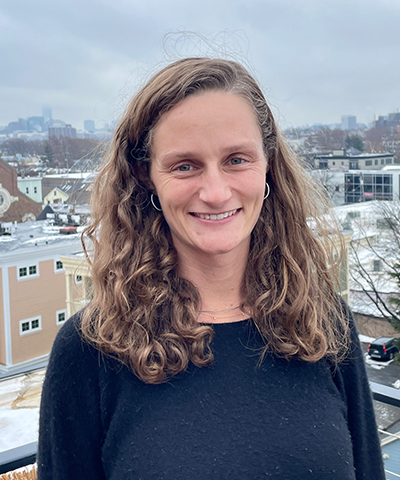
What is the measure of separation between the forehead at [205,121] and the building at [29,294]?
8857 mm

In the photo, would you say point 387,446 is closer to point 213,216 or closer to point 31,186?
point 213,216

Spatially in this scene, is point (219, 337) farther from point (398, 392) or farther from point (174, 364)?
point (398, 392)

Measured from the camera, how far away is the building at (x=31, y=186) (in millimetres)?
10484

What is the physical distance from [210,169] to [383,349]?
347 inches

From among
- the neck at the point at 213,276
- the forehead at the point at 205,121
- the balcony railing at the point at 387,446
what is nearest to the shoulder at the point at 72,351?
the neck at the point at 213,276

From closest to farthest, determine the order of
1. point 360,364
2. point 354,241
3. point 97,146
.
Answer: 1. point 360,364
2. point 97,146
3. point 354,241

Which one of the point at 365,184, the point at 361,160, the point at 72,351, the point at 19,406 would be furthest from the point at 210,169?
the point at 361,160

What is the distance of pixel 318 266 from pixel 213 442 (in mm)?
368

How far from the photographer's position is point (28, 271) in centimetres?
989

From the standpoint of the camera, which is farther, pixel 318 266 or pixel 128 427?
pixel 318 266

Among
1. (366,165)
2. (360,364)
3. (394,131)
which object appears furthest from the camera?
(366,165)

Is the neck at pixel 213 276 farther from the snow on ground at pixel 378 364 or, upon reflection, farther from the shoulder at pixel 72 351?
the snow on ground at pixel 378 364

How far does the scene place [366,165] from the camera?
12352 mm

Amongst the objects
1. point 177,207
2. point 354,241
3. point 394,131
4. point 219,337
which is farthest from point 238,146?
point 394,131
